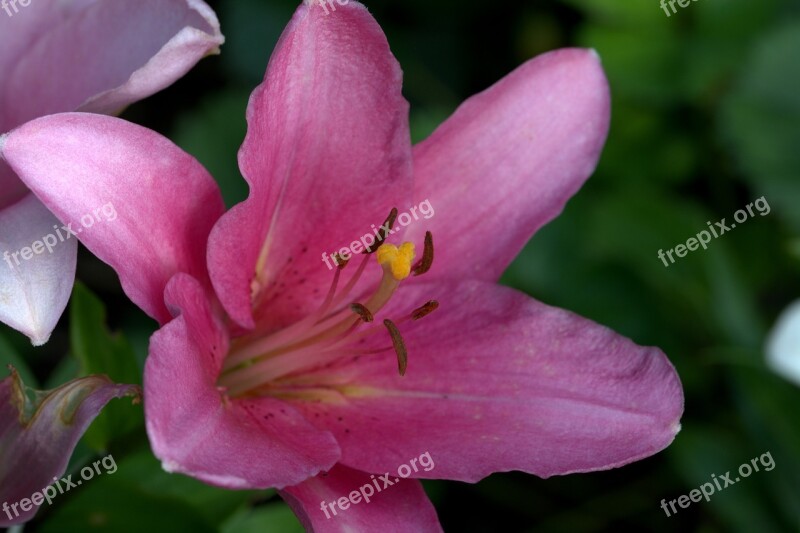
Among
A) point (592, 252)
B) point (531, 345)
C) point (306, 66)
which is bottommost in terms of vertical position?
point (592, 252)

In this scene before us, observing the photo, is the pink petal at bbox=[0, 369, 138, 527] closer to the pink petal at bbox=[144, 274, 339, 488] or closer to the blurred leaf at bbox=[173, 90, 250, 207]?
the pink petal at bbox=[144, 274, 339, 488]

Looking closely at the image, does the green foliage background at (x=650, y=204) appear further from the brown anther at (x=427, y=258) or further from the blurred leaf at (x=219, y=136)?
the brown anther at (x=427, y=258)

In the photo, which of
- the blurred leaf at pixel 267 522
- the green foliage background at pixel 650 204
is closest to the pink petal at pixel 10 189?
the blurred leaf at pixel 267 522

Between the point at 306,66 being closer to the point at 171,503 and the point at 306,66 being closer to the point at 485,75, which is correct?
the point at 171,503

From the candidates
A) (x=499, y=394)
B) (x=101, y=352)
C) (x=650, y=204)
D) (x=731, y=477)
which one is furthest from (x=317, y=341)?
(x=650, y=204)

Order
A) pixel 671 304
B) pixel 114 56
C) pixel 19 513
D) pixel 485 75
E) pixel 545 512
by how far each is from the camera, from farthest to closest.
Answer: pixel 485 75
pixel 671 304
pixel 545 512
pixel 114 56
pixel 19 513

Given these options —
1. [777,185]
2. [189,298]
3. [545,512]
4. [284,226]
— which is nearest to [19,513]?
[189,298]
